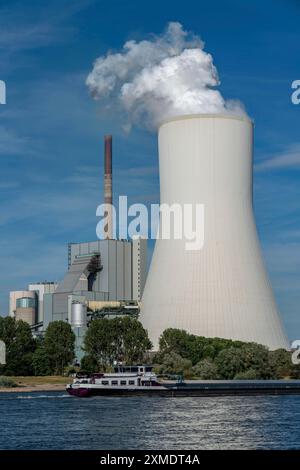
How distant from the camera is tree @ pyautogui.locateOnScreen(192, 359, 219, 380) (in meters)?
57.8

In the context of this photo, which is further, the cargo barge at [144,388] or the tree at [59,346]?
the tree at [59,346]

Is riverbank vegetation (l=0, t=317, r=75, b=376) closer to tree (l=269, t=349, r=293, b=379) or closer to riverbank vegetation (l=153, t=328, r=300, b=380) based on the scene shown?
riverbank vegetation (l=153, t=328, r=300, b=380)

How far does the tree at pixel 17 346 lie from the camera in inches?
2487

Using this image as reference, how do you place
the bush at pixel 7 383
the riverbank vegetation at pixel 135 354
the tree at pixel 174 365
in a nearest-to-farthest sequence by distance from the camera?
the bush at pixel 7 383, the riverbank vegetation at pixel 135 354, the tree at pixel 174 365

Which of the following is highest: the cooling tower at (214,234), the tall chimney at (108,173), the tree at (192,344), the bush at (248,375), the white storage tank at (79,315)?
the tall chimney at (108,173)

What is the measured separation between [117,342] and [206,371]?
25.9 feet

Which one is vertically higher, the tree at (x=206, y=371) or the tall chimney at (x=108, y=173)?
the tall chimney at (x=108, y=173)

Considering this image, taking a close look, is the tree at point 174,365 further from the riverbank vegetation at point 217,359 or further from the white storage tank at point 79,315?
the white storage tank at point 79,315

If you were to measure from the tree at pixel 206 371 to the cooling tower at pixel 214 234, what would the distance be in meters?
4.60

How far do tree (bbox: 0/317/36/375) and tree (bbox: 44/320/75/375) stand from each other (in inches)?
51.3

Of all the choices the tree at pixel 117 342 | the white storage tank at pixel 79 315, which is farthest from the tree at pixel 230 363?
the white storage tank at pixel 79 315

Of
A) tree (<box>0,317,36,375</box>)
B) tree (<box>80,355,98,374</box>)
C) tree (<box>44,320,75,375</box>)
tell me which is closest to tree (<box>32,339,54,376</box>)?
tree (<box>44,320,75,375</box>)

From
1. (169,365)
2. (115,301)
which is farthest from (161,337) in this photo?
(115,301)
